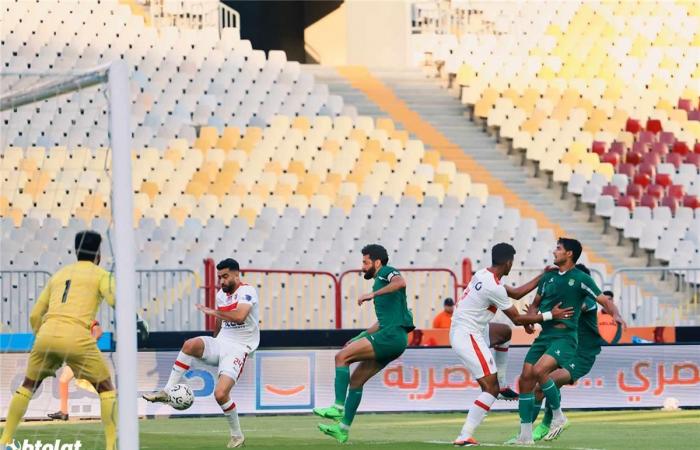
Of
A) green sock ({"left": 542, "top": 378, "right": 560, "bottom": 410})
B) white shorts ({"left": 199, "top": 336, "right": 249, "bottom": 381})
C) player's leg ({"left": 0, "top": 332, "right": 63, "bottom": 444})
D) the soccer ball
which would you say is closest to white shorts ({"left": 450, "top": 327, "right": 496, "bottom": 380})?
green sock ({"left": 542, "top": 378, "right": 560, "bottom": 410})

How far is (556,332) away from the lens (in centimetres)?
1315

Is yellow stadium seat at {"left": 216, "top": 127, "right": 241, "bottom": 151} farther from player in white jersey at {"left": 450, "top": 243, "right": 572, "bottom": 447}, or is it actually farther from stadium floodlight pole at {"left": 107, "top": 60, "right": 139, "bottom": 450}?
stadium floodlight pole at {"left": 107, "top": 60, "right": 139, "bottom": 450}

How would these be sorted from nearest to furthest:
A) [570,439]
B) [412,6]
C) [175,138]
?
[570,439]
[175,138]
[412,6]

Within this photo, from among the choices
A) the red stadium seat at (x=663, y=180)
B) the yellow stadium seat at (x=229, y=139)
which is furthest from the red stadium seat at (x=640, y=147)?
the yellow stadium seat at (x=229, y=139)

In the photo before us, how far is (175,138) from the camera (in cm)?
2650

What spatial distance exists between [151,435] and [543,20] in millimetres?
20387

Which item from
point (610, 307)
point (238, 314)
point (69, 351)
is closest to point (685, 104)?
point (610, 307)

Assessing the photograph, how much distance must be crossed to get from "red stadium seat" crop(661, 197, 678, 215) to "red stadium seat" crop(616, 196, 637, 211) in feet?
1.91

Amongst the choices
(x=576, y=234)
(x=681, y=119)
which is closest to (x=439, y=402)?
(x=576, y=234)

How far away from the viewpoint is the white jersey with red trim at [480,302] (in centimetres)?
1290

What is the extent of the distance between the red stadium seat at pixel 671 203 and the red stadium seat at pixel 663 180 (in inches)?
28.8

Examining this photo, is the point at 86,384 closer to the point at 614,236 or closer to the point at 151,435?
the point at 151,435

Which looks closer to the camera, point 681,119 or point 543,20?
point 681,119

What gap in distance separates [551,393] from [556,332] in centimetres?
54
